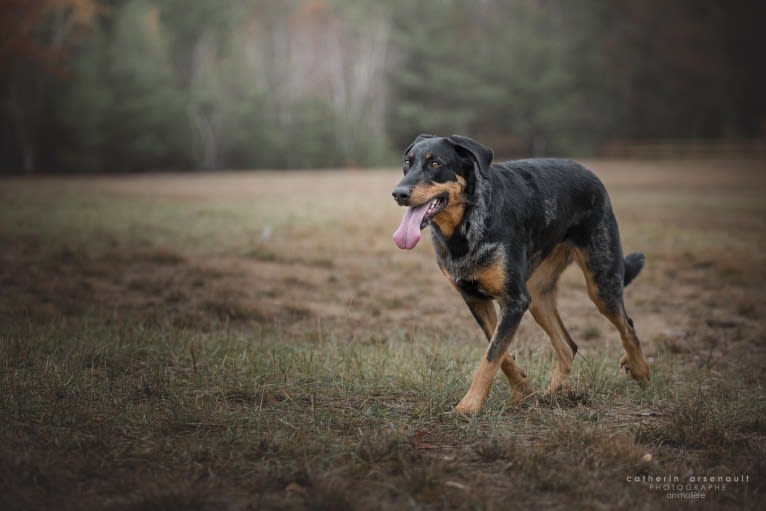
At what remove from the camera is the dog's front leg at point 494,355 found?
4.81 meters

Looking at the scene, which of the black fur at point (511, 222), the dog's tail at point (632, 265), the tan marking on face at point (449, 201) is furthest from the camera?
the dog's tail at point (632, 265)

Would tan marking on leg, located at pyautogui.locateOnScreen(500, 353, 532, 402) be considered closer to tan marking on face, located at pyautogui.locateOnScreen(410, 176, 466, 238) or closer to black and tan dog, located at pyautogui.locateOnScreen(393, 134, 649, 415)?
black and tan dog, located at pyautogui.locateOnScreen(393, 134, 649, 415)

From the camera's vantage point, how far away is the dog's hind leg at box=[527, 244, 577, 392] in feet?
19.3

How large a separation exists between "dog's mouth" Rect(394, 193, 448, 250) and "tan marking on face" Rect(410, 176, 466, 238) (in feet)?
0.15

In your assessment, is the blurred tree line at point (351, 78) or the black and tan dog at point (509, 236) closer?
the black and tan dog at point (509, 236)

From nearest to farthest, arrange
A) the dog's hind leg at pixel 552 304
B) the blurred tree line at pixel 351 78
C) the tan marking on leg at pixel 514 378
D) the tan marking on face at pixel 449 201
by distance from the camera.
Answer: the tan marking on face at pixel 449 201
the tan marking on leg at pixel 514 378
the dog's hind leg at pixel 552 304
the blurred tree line at pixel 351 78

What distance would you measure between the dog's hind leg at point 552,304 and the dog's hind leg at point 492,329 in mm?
558

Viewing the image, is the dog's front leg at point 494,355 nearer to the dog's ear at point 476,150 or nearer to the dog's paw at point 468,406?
the dog's paw at point 468,406

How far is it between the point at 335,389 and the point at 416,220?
131cm

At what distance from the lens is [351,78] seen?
188 feet

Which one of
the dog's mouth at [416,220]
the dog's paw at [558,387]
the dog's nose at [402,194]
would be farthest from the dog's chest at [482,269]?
the dog's paw at [558,387]

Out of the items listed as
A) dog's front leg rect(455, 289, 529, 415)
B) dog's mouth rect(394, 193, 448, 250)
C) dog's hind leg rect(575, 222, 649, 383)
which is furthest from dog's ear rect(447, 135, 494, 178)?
dog's hind leg rect(575, 222, 649, 383)

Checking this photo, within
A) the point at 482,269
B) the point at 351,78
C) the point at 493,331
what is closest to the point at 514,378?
the point at 493,331

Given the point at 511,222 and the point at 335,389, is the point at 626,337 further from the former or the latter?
the point at 335,389
